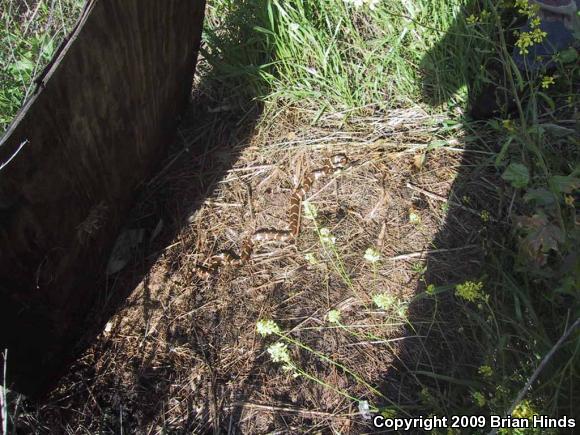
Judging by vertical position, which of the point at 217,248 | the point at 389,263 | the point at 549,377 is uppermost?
the point at 217,248

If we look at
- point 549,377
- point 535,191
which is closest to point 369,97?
point 535,191

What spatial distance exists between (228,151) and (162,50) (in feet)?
2.10

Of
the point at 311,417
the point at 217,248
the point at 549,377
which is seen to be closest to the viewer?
the point at 549,377

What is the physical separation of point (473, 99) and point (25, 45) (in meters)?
2.38

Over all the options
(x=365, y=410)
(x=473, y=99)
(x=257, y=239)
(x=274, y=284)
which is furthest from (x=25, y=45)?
(x=365, y=410)

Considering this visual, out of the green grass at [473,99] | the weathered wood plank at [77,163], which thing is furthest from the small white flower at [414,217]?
the weathered wood plank at [77,163]

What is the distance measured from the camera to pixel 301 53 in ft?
9.62

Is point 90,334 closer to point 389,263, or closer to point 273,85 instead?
point 389,263

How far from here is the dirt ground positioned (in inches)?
84.0

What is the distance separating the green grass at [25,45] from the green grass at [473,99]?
2.58 feet

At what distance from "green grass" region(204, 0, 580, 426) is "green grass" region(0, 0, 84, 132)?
31.0 inches

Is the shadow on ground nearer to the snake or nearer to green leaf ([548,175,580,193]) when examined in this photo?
the snake

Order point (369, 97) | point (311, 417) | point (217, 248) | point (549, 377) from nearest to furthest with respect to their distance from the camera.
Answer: point (549, 377), point (311, 417), point (217, 248), point (369, 97)

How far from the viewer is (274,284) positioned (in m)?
2.41
